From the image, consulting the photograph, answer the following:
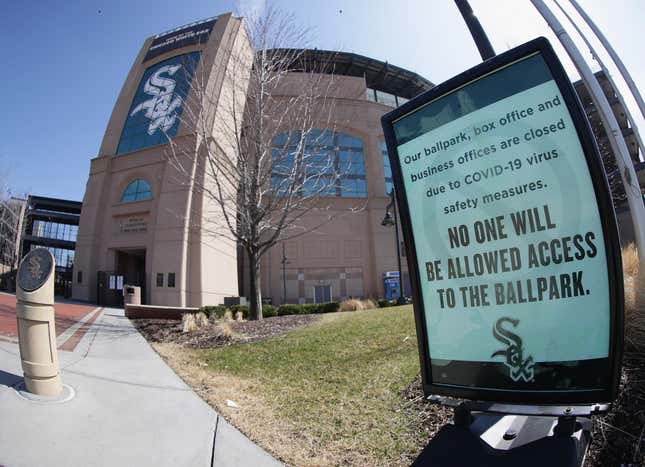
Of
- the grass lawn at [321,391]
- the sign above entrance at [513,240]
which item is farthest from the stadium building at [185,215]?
the sign above entrance at [513,240]

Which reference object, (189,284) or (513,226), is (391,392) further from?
(189,284)

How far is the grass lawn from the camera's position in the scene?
279cm

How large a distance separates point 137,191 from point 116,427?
29.3 m

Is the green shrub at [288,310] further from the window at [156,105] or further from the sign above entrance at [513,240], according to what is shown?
the window at [156,105]

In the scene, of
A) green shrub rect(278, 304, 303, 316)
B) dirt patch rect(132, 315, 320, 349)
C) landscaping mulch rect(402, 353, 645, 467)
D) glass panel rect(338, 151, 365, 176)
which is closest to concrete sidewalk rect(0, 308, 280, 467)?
landscaping mulch rect(402, 353, 645, 467)

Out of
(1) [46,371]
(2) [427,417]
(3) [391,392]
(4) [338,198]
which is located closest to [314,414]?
(3) [391,392]

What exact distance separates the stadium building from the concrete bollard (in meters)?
17.0

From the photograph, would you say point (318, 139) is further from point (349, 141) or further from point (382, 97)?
point (382, 97)

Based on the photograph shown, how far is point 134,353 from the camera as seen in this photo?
6.31 m

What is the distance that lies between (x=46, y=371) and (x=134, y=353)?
313 cm

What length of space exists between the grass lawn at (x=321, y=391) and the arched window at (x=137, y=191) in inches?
945

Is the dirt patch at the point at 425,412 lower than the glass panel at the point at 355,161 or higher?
lower

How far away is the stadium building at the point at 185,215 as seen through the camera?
2430 centimetres

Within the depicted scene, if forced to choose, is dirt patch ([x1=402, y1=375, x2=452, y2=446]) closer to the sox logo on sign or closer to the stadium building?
the stadium building
